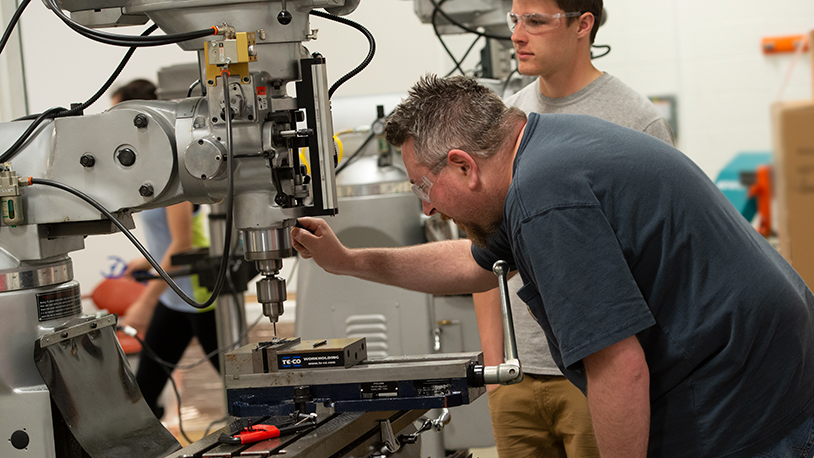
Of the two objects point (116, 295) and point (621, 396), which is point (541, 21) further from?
point (116, 295)

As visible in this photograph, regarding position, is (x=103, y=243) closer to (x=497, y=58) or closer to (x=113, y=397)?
(x=497, y=58)

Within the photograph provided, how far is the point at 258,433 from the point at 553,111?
1084 millimetres

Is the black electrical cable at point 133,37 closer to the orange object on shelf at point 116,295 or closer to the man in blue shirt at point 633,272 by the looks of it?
the man in blue shirt at point 633,272

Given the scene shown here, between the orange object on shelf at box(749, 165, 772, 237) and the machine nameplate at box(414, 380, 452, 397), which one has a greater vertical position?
the orange object on shelf at box(749, 165, 772, 237)

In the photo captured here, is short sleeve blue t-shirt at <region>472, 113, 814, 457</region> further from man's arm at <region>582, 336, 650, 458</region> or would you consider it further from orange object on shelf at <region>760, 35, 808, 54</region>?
orange object on shelf at <region>760, 35, 808, 54</region>

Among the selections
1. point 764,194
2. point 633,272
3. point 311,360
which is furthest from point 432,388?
point 764,194

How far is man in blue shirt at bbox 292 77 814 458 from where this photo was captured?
1.09m

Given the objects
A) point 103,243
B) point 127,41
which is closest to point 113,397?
point 127,41

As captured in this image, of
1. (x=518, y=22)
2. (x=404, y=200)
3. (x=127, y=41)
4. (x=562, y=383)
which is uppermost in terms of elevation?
(x=518, y=22)

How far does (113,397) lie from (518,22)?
125cm

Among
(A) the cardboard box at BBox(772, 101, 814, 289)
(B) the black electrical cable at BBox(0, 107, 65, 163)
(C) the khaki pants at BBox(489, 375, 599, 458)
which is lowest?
(C) the khaki pants at BBox(489, 375, 599, 458)

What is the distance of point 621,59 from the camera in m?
4.27

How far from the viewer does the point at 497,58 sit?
8.97ft

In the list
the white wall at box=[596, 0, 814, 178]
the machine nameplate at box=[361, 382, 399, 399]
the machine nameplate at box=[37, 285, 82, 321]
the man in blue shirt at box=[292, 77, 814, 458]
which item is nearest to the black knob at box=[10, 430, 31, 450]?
the machine nameplate at box=[37, 285, 82, 321]
